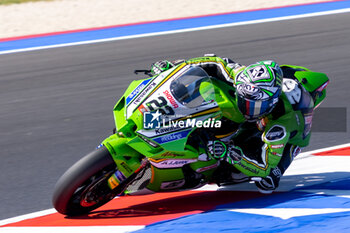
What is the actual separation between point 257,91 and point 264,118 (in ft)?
1.65

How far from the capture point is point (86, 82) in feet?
33.8

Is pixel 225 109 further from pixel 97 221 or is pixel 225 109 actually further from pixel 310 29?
pixel 310 29

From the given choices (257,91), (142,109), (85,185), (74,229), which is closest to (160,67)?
(142,109)

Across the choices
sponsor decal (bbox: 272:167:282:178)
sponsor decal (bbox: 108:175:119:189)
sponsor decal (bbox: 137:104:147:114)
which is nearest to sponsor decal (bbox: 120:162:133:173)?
sponsor decal (bbox: 108:175:119:189)

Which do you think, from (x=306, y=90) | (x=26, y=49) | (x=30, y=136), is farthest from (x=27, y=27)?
(x=306, y=90)

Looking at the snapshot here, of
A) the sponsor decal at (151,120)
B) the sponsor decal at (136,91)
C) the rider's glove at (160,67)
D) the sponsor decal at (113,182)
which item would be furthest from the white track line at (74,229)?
the rider's glove at (160,67)

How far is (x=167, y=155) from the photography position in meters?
4.94

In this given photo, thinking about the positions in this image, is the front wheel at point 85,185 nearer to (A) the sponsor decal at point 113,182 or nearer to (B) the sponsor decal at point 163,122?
(A) the sponsor decal at point 113,182

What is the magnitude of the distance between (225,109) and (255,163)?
54cm

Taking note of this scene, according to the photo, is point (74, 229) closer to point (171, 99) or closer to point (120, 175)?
point (120, 175)

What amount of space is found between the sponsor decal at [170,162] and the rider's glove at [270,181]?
0.71 metres

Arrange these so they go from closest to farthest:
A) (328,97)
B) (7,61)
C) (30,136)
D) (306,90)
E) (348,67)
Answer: (306,90) → (30,136) → (328,97) → (348,67) → (7,61)

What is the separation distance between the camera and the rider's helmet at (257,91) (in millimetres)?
5035

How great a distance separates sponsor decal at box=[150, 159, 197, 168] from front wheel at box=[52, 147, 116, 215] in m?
0.34
